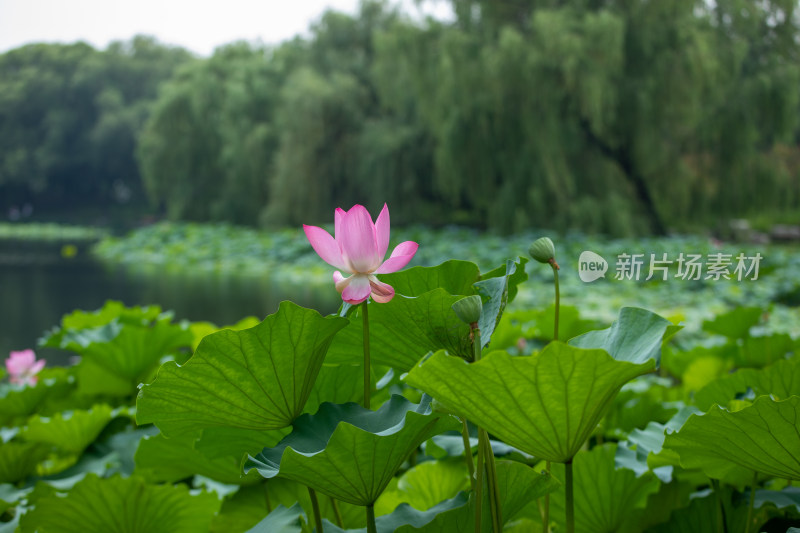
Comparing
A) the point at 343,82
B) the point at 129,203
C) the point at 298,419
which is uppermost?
the point at 343,82

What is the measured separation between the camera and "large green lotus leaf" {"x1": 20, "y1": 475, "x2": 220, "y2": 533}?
623 millimetres

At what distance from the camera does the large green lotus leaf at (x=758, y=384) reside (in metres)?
0.64

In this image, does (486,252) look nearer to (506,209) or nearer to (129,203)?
(506,209)

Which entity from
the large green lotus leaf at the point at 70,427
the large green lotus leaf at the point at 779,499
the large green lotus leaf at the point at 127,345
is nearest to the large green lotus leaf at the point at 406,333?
the large green lotus leaf at the point at 779,499

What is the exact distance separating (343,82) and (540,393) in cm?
894

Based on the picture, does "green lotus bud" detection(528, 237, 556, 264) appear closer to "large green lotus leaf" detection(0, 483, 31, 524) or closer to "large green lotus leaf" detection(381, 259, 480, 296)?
"large green lotus leaf" detection(381, 259, 480, 296)

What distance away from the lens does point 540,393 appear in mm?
401

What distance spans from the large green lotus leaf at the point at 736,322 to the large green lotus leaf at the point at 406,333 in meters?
0.84

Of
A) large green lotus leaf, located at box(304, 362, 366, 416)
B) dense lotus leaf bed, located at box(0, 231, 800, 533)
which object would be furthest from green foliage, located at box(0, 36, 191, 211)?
large green lotus leaf, located at box(304, 362, 366, 416)

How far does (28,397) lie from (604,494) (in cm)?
89

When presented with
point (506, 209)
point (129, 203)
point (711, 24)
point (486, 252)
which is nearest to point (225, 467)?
point (486, 252)

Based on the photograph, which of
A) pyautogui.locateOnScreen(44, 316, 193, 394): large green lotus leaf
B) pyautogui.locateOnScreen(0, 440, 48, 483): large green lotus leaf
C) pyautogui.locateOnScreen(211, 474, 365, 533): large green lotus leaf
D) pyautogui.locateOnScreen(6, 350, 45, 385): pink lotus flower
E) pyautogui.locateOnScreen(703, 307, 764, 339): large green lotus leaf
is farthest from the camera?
pyautogui.locateOnScreen(6, 350, 45, 385): pink lotus flower

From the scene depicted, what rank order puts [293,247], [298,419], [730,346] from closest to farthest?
[298,419]
[730,346]
[293,247]

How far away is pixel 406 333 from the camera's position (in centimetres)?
50
